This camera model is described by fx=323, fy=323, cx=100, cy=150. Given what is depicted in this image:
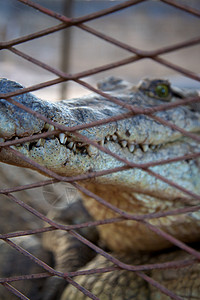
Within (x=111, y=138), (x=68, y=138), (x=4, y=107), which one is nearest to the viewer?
(x=4, y=107)

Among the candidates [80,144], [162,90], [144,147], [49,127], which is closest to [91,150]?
[80,144]

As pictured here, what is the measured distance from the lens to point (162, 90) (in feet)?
5.74

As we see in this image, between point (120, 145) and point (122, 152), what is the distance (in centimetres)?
3

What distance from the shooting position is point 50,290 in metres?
1.52

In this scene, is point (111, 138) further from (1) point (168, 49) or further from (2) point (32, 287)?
(2) point (32, 287)

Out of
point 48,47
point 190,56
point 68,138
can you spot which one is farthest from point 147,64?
point 68,138

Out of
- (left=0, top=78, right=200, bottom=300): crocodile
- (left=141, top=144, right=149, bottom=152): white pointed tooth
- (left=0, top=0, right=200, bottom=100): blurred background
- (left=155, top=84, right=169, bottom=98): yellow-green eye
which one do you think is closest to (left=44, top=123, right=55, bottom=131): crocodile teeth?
(left=0, top=78, right=200, bottom=300): crocodile

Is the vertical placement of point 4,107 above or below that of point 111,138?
below

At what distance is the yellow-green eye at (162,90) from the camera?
1742mm

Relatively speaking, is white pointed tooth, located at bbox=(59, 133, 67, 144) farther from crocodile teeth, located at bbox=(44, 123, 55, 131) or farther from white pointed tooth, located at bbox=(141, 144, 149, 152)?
white pointed tooth, located at bbox=(141, 144, 149, 152)

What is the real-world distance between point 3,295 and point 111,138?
2.78ft

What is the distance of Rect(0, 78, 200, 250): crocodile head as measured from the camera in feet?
2.93

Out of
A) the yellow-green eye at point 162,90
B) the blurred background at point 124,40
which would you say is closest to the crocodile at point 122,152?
the yellow-green eye at point 162,90

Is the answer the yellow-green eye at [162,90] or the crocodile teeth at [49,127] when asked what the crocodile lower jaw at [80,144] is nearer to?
the crocodile teeth at [49,127]
